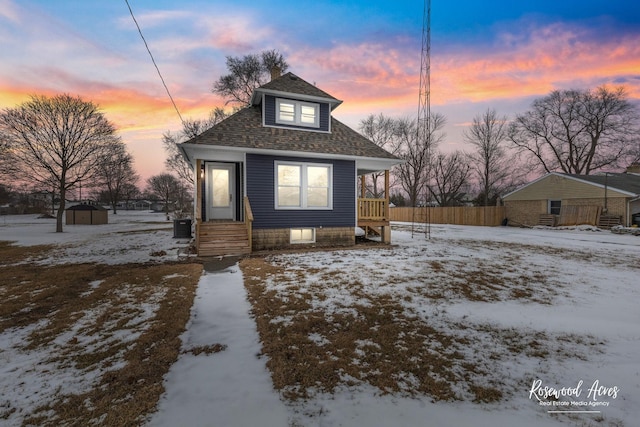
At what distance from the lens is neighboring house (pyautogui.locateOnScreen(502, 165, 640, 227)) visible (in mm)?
19594

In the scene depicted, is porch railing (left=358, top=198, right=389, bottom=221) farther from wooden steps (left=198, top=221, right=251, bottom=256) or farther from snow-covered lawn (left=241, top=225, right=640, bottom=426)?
snow-covered lawn (left=241, top=225, right=640, bottom=426)

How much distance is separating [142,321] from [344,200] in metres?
8.48

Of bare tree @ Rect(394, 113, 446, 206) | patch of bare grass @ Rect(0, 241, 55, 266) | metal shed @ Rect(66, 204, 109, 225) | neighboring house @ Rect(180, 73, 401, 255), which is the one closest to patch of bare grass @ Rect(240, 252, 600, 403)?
neighboring house @ Rect(180, 73, 401, 255)

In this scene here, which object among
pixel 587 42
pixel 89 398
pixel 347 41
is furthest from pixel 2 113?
pixel 587 42

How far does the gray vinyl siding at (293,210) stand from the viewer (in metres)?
10.2

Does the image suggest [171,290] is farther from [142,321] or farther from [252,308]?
[252,308]

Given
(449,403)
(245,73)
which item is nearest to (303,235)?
(449,403)

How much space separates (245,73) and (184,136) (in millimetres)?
13220

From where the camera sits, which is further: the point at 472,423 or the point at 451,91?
the point at 451,91

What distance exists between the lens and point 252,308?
14.9ft

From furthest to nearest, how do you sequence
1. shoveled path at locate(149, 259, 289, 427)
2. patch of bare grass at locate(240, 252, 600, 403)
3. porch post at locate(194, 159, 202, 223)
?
porch post at locate(194, 159, 202, 223) < patch of bare grass at locate(240, 252, 600, 403) < shoveled path at locate(149, 259, 289, 427)

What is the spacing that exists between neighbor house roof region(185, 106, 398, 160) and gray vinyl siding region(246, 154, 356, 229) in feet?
1.49

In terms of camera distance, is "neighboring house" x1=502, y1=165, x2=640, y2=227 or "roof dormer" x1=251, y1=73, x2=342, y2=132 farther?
"neighboring house" x1=502, y1=165, x2=640, y2=227

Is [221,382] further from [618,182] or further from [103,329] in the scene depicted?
[618,182]
